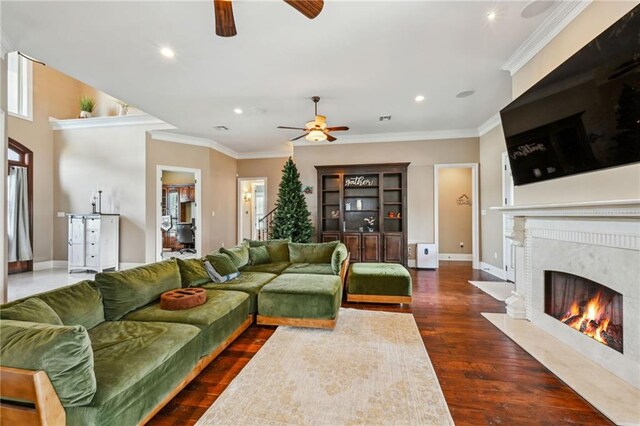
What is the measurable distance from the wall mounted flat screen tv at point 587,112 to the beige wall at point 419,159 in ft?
10.6

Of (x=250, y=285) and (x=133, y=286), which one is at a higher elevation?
(x=133, y=286)

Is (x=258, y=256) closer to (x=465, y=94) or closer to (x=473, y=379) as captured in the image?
(x=473, y=379)

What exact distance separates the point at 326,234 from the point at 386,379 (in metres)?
4.50

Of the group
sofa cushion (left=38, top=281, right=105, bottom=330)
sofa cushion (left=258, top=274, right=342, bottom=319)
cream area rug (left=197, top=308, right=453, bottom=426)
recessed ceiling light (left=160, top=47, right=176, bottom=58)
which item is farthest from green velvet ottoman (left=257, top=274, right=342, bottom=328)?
recessed ceiling light (left=160, top=47, right=176, bottom=58)

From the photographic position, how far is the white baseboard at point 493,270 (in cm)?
499

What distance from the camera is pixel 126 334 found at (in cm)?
176

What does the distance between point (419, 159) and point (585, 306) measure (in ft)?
14.2

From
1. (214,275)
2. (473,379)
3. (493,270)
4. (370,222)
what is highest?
(370,222)

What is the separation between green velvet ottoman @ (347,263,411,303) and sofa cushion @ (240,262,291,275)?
1036mm

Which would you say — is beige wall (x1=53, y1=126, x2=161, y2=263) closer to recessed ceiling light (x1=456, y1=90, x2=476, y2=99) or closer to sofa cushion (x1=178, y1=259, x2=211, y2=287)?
sofa cushion (x1=178, y1=259, x2=211, y2=287)

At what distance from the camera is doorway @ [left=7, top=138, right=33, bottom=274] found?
5449mm

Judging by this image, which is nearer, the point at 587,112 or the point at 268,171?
the point at 587,112

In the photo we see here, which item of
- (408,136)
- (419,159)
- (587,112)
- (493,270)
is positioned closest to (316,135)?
(587,112)

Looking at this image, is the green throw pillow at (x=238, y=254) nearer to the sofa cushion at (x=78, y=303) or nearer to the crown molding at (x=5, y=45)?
the sofa cushion at (x=78, y=303)
